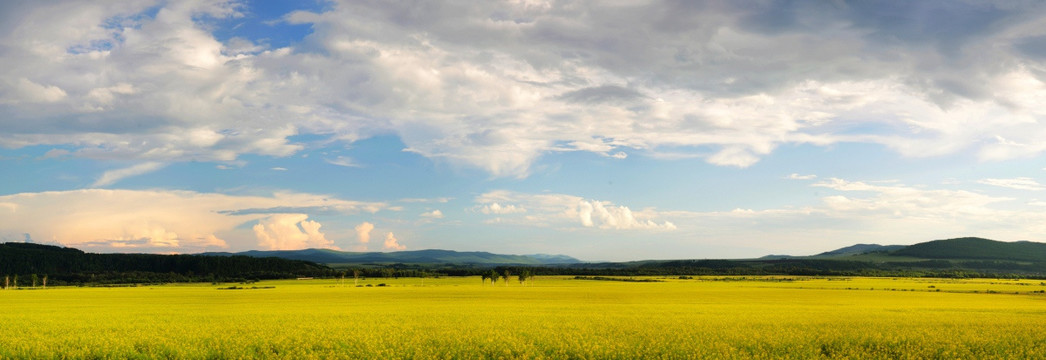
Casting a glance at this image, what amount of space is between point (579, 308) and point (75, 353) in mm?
46655

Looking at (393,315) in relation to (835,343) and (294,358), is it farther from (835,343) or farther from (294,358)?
(835,343)

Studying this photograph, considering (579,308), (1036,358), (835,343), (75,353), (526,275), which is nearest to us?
(1036,358)

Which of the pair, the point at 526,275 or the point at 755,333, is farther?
the point at 526,275

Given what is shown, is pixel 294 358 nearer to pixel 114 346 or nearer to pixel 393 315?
pixel 114 346

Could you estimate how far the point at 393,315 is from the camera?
59812mm

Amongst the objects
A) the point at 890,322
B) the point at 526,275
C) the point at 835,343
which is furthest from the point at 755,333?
the point at 526,275

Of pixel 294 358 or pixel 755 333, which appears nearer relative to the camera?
pixel 294 358

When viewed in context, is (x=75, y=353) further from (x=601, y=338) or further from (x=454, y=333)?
(x=601, y=338)

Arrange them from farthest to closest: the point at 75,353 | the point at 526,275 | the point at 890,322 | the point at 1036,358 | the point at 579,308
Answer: the point at 526,275, the point at 579,308, the point at 890,322, the point at 75,353, the point at 1036,358

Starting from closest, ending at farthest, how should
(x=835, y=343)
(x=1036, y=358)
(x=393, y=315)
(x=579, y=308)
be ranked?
(x=1036, y=358) → (x=835, y=343) → (x=393, y=315) → (x=579, y=308)

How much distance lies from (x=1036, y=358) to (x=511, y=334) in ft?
90.1

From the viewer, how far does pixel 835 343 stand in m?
37.5

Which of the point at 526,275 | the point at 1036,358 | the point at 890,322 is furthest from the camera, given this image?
the point at 526,275

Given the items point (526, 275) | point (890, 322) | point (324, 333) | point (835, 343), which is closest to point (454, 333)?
point (324, 333)
